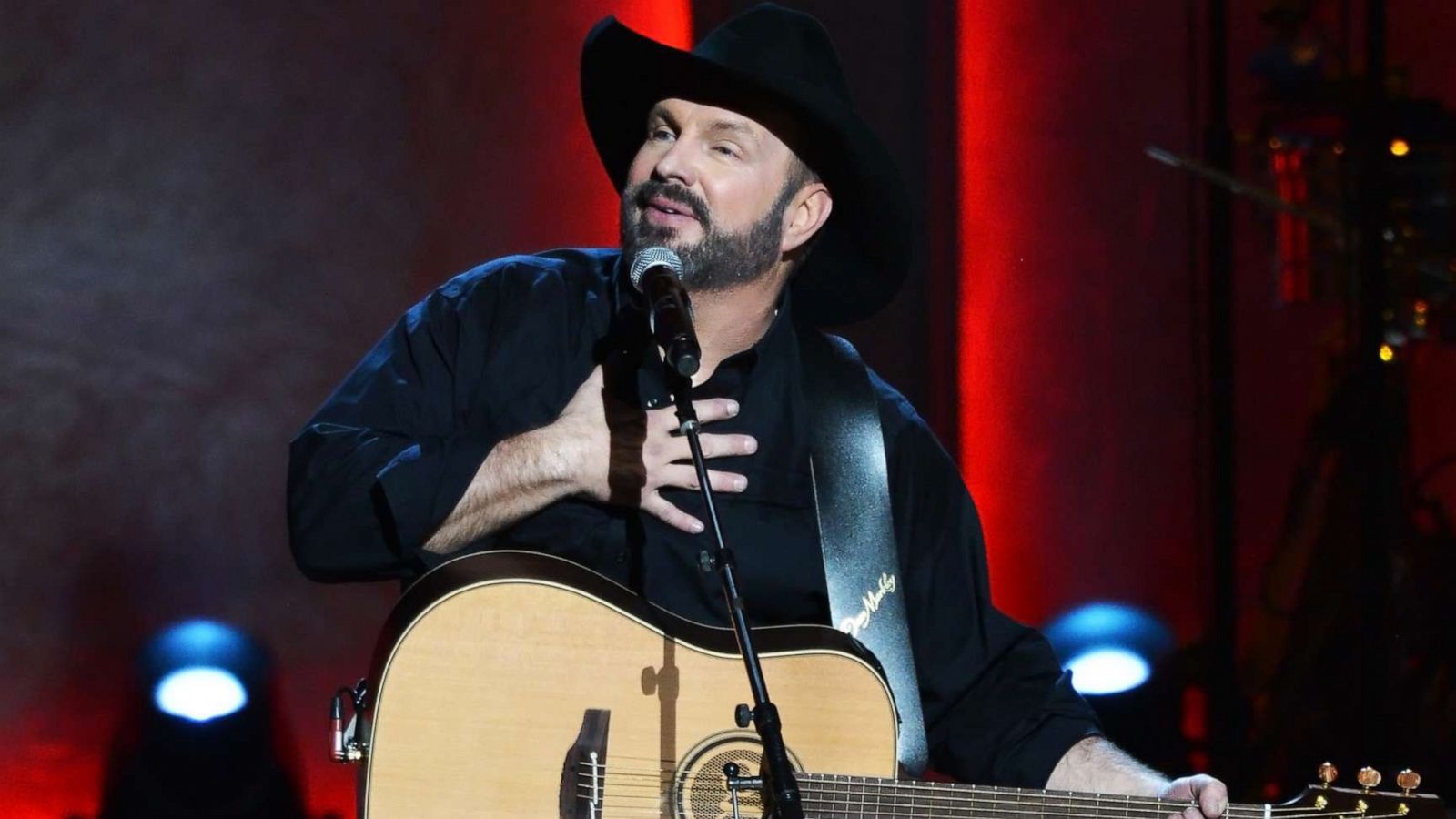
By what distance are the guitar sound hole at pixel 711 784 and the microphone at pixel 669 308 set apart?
0.65 metres

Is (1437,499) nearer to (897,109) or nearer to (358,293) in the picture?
(897,109)

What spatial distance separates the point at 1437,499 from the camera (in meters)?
4.19

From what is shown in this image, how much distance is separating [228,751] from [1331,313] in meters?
3.12

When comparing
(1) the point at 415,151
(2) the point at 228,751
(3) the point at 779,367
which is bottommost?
(2) the point at 228,751

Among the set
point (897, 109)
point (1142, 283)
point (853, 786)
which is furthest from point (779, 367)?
point (1142, 283)

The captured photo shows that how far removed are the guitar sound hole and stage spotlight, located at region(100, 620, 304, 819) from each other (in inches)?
82.5

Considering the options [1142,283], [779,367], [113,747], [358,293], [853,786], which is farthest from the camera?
[1142,283]

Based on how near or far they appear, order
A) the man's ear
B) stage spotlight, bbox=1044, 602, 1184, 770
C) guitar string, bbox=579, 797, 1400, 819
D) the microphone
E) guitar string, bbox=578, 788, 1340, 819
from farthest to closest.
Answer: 1. stage spotlight, bbox=1044, 602, 1184, 770
2. the man's ear
3. guitar string, bbox=579, 797, 1400, 819
4. guitar string, bbox=578, 788, 1340, 819
5. the microphone

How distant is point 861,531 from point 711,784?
735 millimetres

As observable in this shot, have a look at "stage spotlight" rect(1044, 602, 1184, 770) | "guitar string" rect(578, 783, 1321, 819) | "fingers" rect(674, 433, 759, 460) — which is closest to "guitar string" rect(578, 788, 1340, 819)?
"guitar string" rect(578, 783, 1321, 819)

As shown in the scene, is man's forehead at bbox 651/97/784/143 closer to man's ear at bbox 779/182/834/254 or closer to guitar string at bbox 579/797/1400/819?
man's ear at bbox 779/182/834/254

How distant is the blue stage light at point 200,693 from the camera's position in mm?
4051

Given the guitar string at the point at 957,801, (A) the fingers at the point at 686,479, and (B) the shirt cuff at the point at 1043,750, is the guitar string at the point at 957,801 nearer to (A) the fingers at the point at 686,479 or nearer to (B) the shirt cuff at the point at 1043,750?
(B) the shirt cuff at the point at 1043,750

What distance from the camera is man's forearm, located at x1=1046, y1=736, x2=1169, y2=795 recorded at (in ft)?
9.27
